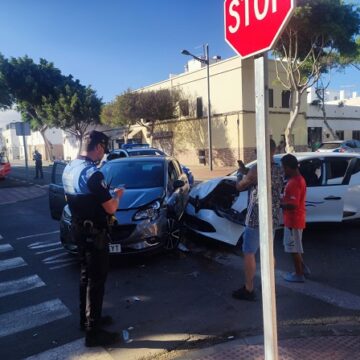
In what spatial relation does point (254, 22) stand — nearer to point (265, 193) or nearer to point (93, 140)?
point (265, 193)

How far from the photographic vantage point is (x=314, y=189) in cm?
640

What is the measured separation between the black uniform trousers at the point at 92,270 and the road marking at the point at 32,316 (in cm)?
73

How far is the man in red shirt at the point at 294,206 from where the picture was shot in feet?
14.8

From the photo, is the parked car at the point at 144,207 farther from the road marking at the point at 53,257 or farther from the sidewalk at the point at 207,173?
the sidewalk at the point at 207,173

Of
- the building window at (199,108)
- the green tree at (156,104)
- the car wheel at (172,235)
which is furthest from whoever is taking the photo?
the green tree at (156,104)

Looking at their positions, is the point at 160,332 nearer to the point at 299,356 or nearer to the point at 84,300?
the point at 84,300

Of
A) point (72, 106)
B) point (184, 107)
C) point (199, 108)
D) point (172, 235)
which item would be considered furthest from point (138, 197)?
point (72, 106)

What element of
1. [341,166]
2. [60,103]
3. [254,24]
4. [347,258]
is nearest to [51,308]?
[254,24]

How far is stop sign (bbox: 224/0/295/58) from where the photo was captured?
1.97 meters

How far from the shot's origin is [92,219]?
3277 mm

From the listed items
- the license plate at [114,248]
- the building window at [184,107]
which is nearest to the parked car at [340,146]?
the building window at [184,107]

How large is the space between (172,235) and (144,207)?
684 millimetres

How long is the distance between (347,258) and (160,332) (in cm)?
339

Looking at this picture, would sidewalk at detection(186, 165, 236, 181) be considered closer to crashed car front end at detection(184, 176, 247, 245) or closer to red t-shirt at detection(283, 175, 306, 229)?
crashed car front end at detection(184, 176, 247, 245)
